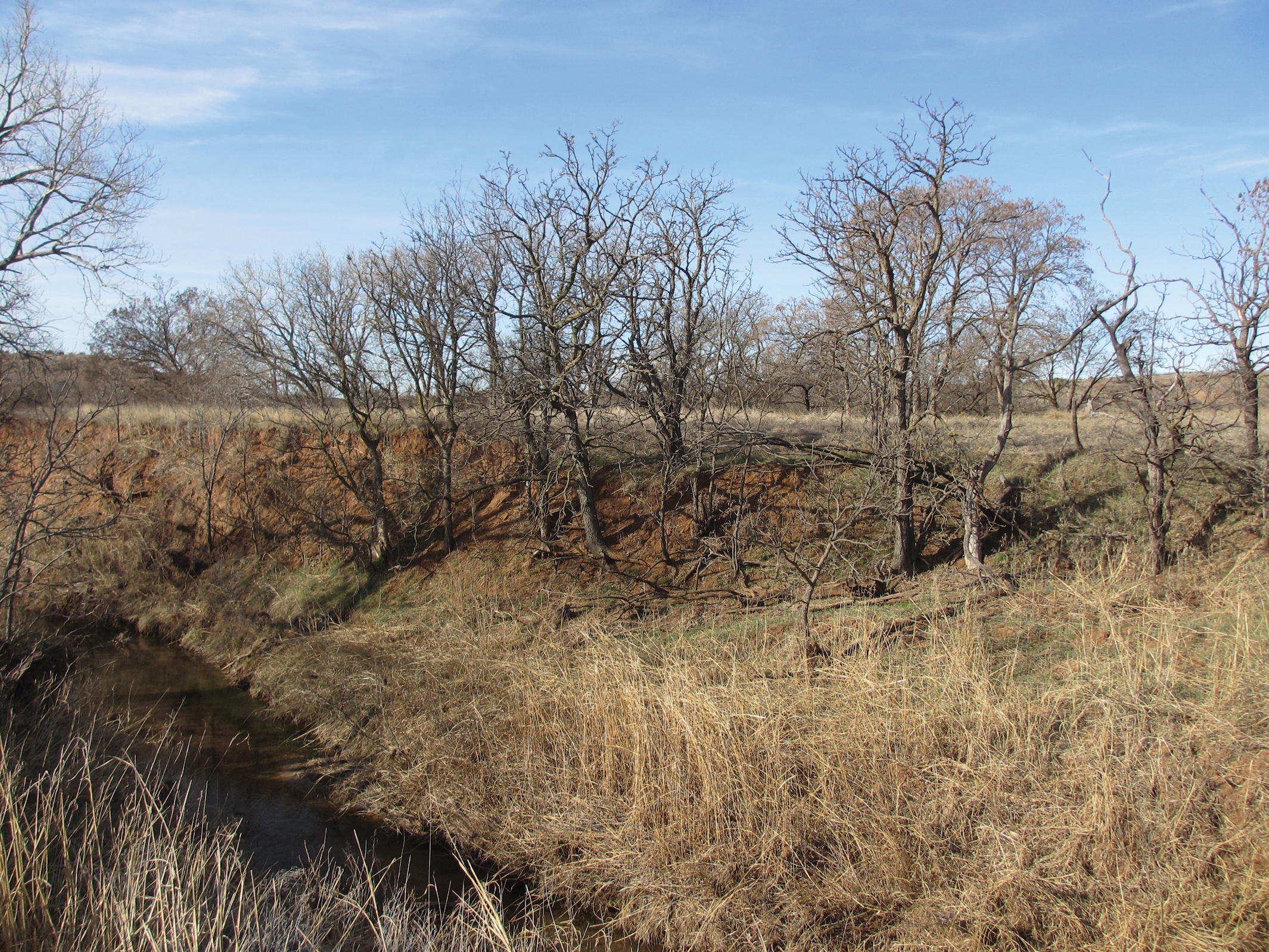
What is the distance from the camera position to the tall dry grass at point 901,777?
6242 millimetres

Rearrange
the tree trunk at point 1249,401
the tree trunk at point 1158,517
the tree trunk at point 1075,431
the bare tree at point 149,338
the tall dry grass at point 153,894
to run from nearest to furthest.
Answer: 1. the tall dry grass at point 153,894
2. the tree trunk at point 1158,517
3. the tree trunk at point 1249,401
4. the tree trunk at point 1075,431
5. the bare tree at point 149,338

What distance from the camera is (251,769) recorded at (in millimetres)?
11781

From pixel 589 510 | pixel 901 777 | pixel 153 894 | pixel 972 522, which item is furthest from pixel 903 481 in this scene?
pixel 153 894

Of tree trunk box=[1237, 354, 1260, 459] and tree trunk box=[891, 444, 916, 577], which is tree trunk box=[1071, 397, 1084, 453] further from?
tree trunk box=[891, 444, 916, 577]

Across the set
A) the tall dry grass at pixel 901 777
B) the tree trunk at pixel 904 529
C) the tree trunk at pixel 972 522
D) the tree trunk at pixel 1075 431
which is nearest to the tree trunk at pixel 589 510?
the tall dry grass at pixel 901 777

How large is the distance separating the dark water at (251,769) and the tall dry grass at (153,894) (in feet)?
1.76

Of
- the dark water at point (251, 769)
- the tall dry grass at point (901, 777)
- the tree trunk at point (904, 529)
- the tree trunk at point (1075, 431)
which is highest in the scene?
the tree trunk at point (1075, 431)

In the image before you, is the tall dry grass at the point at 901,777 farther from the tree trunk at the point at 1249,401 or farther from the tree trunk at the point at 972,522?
the tree trunk at the point at 1249,401

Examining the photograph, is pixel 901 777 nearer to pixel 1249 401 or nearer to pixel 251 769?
pixel 251 769

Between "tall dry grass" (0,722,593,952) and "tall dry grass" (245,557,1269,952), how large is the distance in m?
1.29

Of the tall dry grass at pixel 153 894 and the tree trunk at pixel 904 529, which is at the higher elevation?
the tree trunk at pixel 904 529

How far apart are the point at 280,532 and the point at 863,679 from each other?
1760 cm

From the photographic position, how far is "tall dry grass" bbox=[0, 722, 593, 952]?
15.0ft

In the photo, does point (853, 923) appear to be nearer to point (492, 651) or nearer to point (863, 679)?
point (863, 679)
